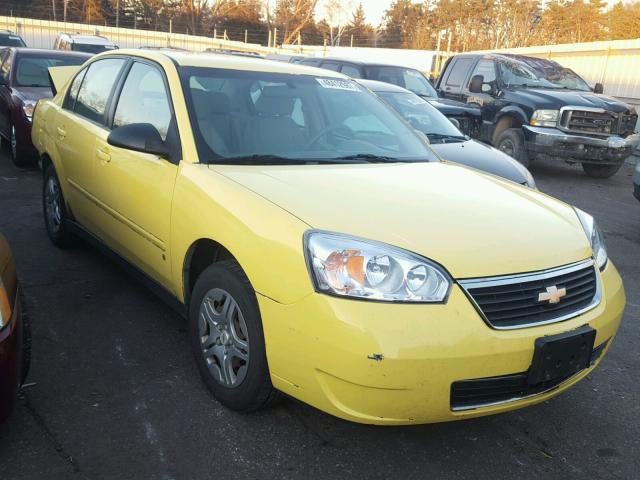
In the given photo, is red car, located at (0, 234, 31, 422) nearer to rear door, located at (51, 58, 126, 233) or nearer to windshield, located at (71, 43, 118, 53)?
rear door, located at (51, 58, 126, 233)

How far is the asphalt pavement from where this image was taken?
250 cm

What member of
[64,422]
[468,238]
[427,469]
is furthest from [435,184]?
[64,422]

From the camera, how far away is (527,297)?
7.94 ft

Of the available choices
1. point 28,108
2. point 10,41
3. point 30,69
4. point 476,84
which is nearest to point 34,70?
point 30,69

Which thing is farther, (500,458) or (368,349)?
(500,458)

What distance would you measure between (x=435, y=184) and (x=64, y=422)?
2115 mm

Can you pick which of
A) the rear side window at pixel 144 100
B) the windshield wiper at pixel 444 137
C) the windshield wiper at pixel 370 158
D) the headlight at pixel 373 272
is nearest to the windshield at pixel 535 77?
the windshield wiper at pixel 444 137

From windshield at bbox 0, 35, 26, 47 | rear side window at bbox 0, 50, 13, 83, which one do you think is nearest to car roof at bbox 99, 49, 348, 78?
rear side window at bbox 0, 50, 13, 83

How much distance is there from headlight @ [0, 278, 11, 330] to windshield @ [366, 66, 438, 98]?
9.38 meters

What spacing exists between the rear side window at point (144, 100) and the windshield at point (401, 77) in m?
7.63

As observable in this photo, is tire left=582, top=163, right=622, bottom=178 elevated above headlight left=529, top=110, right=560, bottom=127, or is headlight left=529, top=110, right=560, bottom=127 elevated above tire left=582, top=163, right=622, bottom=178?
headlight left=529, top=110, right=560, bottom=127

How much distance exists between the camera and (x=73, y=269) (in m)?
4.58

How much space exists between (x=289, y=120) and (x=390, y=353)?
183cm

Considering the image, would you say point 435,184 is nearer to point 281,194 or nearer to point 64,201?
point 281,194
